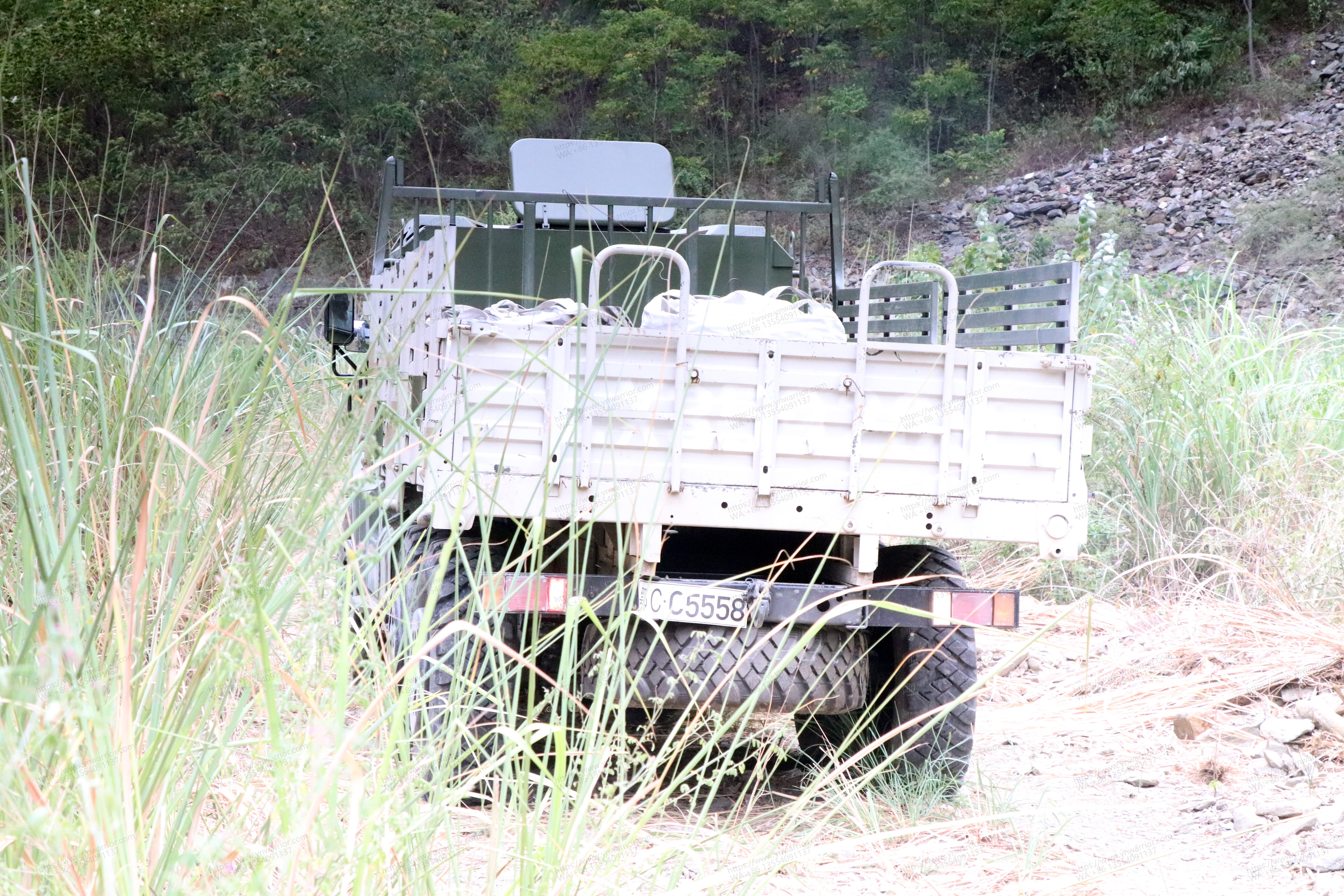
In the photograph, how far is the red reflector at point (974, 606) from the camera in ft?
10.9

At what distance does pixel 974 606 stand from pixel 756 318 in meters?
0.99

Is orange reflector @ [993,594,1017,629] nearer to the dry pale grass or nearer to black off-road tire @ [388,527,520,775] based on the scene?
the dry pale grass

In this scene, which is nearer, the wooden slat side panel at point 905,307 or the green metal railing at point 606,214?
the green metal railing at point 606,214

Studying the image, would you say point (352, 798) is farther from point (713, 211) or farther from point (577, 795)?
point (713, 211)

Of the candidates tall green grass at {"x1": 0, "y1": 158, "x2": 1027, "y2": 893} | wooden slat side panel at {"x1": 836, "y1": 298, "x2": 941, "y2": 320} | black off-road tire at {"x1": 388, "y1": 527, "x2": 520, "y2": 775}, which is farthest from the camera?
wooden slat side panel at {"x1": 836, "y1": 298, "x2": 941, "y2": 320}

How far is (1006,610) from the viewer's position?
3.34m

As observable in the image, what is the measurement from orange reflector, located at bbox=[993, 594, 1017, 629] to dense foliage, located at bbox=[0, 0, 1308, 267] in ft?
62.5

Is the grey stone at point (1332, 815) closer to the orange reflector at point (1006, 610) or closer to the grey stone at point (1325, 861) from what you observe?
the grey stone at point (1325, 861)

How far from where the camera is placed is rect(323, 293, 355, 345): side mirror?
5.54 meters

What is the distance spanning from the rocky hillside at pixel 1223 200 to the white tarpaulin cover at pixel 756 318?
12.2 metres

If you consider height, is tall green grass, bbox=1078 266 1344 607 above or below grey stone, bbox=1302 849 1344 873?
above

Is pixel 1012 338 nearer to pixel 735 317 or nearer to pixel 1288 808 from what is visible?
pixel 735 317

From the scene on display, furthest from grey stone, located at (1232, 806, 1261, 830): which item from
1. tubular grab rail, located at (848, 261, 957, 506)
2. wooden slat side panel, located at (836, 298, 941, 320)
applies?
wooden slat side panel, located at (836, 298, 941, 320)

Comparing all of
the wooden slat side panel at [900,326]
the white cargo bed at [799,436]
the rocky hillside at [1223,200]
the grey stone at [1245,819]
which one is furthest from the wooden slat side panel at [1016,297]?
the rocky hillside at [1223,200]
